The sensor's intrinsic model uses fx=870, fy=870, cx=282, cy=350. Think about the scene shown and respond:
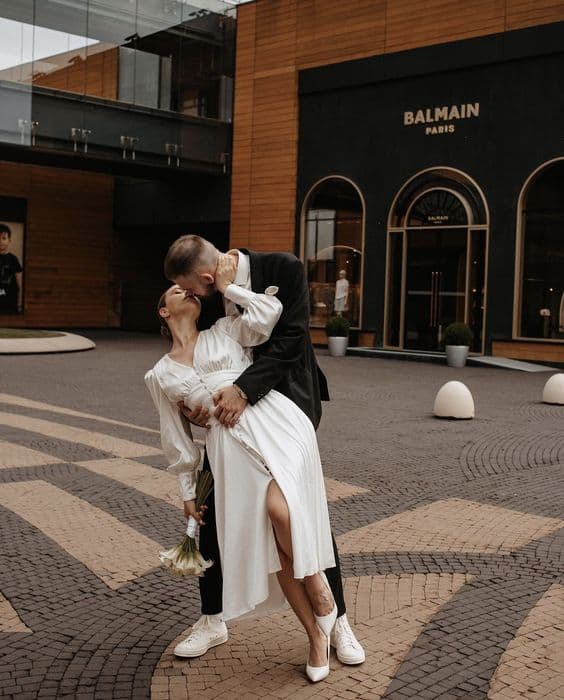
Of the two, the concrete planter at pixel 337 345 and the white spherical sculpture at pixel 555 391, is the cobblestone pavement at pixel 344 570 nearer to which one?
the white spherical sculpture at pixel 555 391

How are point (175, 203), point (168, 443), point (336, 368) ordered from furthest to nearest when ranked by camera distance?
1. point (175, 203)
2. point (336, 368)
3. point (168, 443)

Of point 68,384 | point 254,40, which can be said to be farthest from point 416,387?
point 254,40

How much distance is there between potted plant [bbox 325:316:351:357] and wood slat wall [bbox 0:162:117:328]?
1239 centimetres

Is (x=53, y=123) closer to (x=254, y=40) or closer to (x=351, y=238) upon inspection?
(x=254, y=40)

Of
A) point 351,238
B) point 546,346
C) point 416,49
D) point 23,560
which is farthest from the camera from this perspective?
point 351,238

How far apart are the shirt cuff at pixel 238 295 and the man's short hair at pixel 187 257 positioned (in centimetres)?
14

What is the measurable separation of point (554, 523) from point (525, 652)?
2.27 m

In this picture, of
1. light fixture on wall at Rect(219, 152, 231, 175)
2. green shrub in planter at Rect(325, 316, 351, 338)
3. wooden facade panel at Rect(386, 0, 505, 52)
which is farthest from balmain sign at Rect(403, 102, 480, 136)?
light fixture on wall at Rect(219, 152, 231, 175)


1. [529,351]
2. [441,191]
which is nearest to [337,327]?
[441,191]

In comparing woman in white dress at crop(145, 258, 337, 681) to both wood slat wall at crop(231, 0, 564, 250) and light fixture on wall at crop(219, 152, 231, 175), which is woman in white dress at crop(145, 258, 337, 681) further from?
light fixture on wall at crop(219, 152, 231, 175)

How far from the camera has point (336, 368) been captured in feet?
60.0

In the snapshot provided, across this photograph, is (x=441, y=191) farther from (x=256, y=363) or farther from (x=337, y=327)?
(x=256, y=363)

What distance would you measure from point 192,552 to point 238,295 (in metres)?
1.05

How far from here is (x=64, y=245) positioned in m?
30.8
